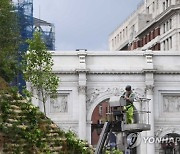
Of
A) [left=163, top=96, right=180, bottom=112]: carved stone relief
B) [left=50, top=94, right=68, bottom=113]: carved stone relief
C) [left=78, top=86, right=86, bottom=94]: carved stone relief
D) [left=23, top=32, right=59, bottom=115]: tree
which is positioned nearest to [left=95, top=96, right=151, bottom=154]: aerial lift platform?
[left=23, top=32, right=59, bottom=115]: tree

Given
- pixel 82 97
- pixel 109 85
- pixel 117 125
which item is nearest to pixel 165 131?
pixel 109 85

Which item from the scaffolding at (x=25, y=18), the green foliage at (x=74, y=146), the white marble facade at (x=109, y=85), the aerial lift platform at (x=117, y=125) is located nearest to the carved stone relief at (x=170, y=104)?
the white marble facade at (x=109, y=85)

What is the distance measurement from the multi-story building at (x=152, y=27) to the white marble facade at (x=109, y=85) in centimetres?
1814

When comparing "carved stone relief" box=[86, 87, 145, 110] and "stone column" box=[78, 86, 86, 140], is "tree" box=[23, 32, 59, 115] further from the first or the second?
"carved stone relief" box=[86, 87, 145, 110]

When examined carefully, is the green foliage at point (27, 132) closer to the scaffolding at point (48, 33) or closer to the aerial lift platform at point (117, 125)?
the aerial lift platform at point (117, 125)

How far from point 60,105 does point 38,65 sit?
1295 centimetres

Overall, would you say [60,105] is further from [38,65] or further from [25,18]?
[38,65]

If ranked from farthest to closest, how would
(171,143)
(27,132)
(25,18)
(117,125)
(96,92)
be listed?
(171,143) → (25,18) → (96,92) → (27,132) → (117,125)

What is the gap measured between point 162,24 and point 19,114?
6708cm

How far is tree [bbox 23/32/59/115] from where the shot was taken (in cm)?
Result: 4638

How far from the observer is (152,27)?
8681 cm

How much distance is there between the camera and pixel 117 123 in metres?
13.1

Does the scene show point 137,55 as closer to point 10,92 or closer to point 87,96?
point 87,96

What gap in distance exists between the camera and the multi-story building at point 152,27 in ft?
256
